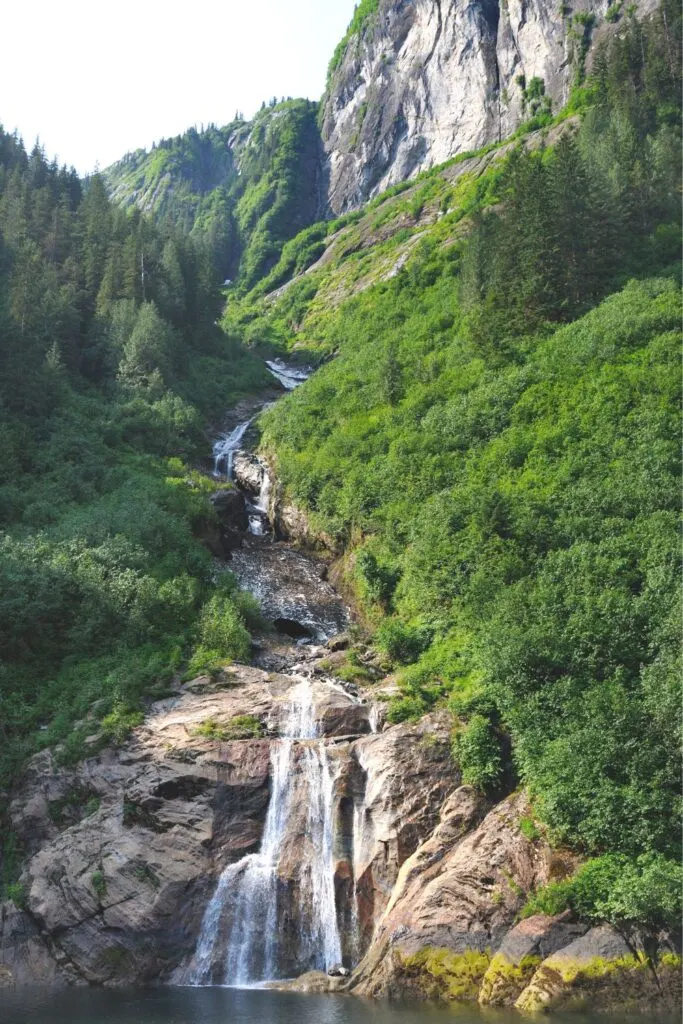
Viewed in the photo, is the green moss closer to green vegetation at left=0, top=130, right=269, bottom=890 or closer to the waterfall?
the waterfall

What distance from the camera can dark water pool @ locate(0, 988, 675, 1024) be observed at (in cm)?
2030

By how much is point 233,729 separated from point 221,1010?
9.72m

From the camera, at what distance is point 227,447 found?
63156 mm

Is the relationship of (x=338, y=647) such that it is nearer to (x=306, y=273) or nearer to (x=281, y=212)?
(x=306, y=273)

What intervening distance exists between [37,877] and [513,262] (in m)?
46.3

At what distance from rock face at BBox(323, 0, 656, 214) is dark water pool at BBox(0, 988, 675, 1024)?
3931 inches

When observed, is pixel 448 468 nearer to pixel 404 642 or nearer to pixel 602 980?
pixel 404 642

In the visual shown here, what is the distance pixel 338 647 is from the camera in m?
37.0

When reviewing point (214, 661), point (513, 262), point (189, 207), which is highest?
point (189, 207)

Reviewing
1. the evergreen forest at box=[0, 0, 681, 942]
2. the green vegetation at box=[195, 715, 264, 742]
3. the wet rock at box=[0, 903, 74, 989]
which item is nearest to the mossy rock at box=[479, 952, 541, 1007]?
the evergreen forest at box=[0, 0, 681, 942]

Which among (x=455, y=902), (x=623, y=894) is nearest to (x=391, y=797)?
(x=455, y=902)

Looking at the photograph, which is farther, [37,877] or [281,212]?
[281,212]

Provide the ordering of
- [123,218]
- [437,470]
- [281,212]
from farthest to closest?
[281,212] < [123,218] < [437,470]

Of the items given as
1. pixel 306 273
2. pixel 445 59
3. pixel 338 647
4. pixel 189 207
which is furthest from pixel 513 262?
pixel 189 207
